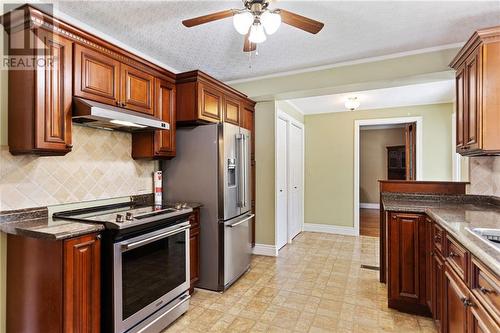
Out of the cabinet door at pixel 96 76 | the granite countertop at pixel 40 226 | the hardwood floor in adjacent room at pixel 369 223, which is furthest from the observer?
the hardwood floor in adjacent room at pixel 369 223

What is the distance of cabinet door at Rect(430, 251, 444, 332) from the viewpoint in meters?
1.92

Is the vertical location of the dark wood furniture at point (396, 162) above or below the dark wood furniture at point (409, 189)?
above

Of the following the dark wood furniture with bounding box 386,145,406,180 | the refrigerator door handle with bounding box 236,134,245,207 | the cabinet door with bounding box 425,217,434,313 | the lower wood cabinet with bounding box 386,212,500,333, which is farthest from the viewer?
the dark wood furniture with bounding box 386,145,406,180

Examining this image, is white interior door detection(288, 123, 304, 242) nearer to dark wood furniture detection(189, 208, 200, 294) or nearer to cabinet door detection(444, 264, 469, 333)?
dark wood furniture detection(189, 208, 200, 294)

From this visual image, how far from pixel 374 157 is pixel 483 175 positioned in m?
5.88

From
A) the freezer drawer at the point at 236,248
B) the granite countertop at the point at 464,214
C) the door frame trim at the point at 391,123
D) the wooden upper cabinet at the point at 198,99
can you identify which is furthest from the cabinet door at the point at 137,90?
the door frame trim at the point at 391,123

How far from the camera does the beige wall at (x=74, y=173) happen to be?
1.85m

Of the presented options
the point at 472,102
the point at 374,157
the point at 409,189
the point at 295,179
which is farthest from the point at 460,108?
the point at 374,157

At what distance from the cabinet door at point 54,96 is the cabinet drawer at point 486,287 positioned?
8.23 ft

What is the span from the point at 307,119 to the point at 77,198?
174 inches

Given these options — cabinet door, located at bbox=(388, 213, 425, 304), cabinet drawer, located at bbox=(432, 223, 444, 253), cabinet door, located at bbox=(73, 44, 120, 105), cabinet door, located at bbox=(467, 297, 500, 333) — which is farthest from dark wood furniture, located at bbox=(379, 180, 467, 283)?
cabinet door, located at bbox=(73, 44, 120, 105)

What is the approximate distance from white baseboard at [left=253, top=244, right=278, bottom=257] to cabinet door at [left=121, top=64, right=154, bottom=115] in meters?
2.49

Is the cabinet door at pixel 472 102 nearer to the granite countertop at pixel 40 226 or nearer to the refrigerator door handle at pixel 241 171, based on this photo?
the refrigerator door handle at pixel 241 171

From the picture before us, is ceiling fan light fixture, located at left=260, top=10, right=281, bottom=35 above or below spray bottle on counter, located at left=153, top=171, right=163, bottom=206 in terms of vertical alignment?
above
